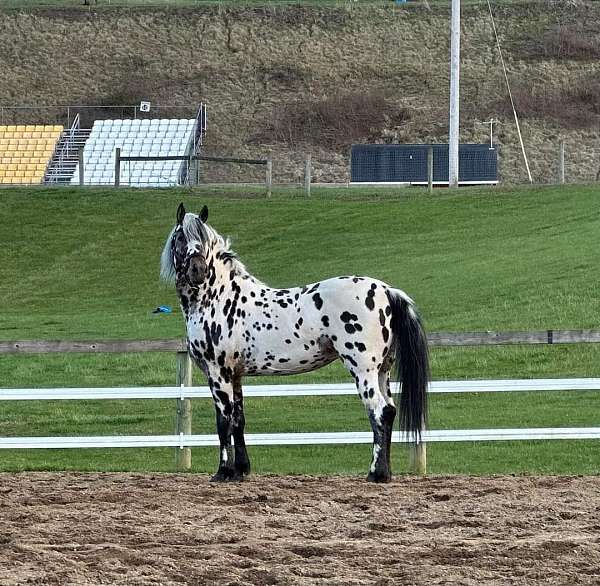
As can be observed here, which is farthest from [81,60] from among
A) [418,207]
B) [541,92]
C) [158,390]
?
[158,390]

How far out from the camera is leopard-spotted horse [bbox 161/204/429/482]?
9.78 metres

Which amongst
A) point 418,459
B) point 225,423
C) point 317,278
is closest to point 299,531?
point 225,423

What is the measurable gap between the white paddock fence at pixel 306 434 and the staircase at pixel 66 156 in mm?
36889

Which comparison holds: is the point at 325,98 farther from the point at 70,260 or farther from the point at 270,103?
the point at 70,260

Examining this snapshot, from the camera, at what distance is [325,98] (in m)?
56.4

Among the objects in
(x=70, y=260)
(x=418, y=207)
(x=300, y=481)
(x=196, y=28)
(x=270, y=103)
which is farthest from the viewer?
(x=196, y=28)

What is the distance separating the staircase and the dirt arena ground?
38.7 meters

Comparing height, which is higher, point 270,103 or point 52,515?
point 270,103

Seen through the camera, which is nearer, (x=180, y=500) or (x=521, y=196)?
(x=180, y=500)

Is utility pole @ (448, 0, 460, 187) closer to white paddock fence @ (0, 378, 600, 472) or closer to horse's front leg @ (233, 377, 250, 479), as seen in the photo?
white paddock fence @ (0, 378, 600, 472)

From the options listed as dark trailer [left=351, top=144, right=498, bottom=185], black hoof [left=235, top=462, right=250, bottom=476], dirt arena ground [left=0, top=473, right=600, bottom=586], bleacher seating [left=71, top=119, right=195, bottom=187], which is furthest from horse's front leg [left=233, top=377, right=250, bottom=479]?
dark trailer [left=351, top=144, right=498, bottom=185]

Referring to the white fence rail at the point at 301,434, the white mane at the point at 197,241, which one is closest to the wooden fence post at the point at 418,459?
the white fence rail at the point at 301,434

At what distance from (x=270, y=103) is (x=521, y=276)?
3415cm

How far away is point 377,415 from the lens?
386 inches
